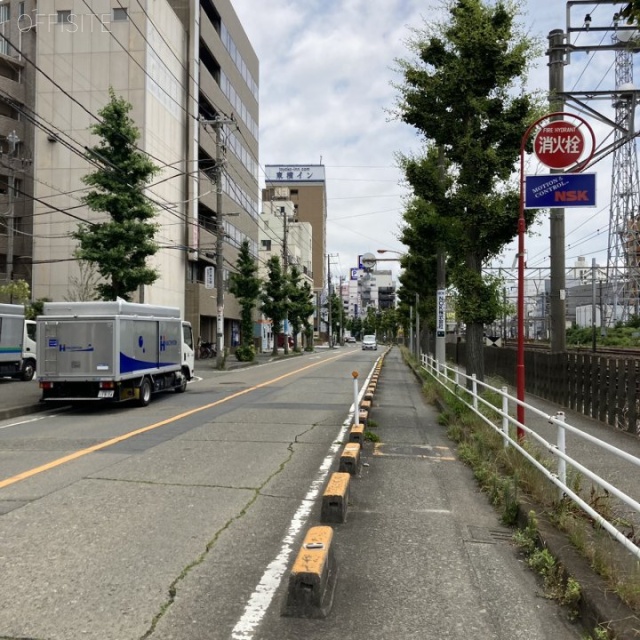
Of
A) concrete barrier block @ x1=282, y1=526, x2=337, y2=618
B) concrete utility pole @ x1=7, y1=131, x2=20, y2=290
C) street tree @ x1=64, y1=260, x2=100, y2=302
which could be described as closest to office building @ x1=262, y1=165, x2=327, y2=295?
→ concrete utility pole @ x1=7, y1=131, x2=20, y2=290

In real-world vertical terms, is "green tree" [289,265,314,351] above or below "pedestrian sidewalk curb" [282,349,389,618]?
above

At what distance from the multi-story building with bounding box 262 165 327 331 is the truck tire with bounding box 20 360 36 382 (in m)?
106

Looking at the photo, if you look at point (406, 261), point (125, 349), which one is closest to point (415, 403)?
point (125, 349)

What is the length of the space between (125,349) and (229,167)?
1485 inches

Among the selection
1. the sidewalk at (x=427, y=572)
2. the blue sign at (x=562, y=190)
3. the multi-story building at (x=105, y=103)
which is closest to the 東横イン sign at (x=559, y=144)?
the blue sign at (x=562, y=190)

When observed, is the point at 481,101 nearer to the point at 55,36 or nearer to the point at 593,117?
the point at 593,117

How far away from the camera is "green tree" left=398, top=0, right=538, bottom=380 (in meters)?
13.2

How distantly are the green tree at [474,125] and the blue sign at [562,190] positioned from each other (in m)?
4.98

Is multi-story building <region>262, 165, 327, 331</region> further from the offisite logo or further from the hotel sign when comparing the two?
the offisite logo

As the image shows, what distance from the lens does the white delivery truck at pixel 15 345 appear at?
21.6m

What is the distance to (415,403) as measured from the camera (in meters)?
16.4

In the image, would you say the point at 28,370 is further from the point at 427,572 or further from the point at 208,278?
the point at 427,572

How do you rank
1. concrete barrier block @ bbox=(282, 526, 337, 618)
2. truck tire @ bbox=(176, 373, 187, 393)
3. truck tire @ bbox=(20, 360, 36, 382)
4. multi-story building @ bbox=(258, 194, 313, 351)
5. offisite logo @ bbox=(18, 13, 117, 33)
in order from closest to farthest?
concrete barrier block @ bbox=(282, 526, 337, 618), truck tire @ bbox=(176, 373, 187, 393), truck tire @ bbox=(20, 360, 36, 382), offisite logo @ bbox=(18, 13, 117, 33), multi-story building @ bbox=(258, 194, 313, 351)

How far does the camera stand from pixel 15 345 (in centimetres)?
2219
